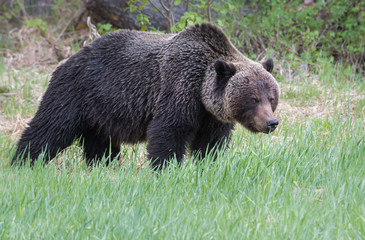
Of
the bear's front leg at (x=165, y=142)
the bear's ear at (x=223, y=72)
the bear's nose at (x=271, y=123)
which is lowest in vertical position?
the bear's front leg at (x=165, y=142)

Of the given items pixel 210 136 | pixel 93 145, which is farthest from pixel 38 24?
pixel 210 136

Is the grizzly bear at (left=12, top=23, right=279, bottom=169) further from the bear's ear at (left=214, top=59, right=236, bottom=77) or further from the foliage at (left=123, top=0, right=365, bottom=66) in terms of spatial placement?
the foliage at (left=123, top=0, right=365, bottom=66)

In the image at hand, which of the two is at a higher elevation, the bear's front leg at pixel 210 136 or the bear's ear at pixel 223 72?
the bear's ear at pixel 223 72

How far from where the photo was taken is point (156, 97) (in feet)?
18.2

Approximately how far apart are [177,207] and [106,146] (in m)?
2.75

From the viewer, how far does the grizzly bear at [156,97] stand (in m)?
5.23

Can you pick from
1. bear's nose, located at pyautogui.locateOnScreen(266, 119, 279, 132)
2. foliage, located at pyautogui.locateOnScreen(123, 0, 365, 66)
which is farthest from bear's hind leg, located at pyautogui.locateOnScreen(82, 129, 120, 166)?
foliage, located at pyautogui.locateOnScreen(123, 0, 365, 66)

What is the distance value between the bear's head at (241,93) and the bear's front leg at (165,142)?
1.28 ft

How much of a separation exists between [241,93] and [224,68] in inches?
11.7

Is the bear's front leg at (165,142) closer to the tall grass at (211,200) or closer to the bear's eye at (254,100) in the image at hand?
the tall grass at (211,200)

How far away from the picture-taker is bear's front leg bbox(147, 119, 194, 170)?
17.2ft

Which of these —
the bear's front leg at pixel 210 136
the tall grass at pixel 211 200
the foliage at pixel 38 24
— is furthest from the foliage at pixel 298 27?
the tall grass at pixel 211 200

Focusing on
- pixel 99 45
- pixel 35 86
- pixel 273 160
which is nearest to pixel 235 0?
pixel 35 86

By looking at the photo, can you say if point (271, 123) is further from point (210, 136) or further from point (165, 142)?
point (165, 142)
